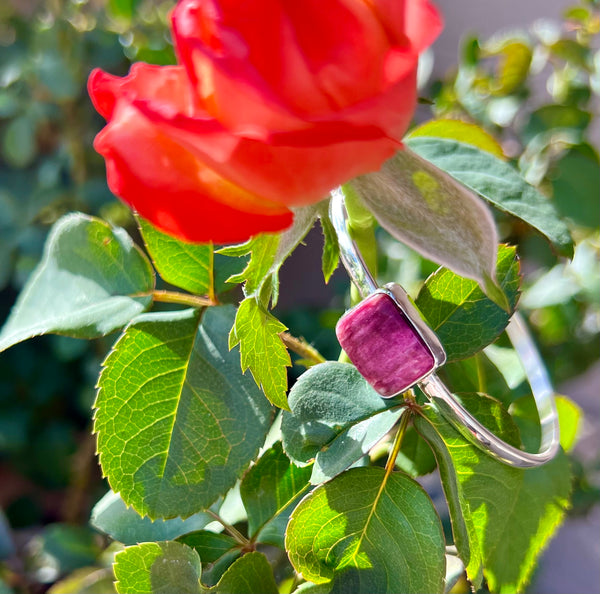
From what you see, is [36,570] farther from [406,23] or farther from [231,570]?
[406,23]

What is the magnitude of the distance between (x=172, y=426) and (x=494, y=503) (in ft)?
0.39

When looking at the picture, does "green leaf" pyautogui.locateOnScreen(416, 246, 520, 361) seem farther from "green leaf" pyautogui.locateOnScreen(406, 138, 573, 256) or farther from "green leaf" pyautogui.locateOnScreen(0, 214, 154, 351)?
"green leaf" pyautogui.locateOnScreen(0, 214, 154, 351)

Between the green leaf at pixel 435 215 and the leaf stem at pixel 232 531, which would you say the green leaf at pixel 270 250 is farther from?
the leaf stem at pixel 232 531

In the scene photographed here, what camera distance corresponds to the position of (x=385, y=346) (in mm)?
219

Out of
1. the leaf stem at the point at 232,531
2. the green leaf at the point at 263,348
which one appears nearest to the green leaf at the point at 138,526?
the leaf stem at the point at 232,531

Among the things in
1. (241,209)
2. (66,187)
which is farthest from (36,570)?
(241,209)

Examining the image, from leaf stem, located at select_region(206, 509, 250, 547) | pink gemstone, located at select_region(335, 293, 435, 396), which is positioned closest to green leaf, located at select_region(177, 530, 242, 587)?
leaf stem, located at select_region(206, 509, 250, 547)

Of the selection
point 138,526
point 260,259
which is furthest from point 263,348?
point 138,526

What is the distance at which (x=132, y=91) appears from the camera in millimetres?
155

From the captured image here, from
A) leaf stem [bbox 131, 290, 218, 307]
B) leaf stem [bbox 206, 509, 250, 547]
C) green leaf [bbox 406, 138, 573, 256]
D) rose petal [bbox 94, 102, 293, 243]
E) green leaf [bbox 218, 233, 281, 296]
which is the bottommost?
leaf stem [bbox 206, 509, 250, 547]

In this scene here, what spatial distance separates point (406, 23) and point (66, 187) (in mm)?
697

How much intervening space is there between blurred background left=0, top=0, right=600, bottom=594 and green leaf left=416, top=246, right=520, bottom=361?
0.18 feet

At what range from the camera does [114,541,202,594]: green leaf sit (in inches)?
9.2

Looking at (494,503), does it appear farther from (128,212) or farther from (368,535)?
(128,212)
